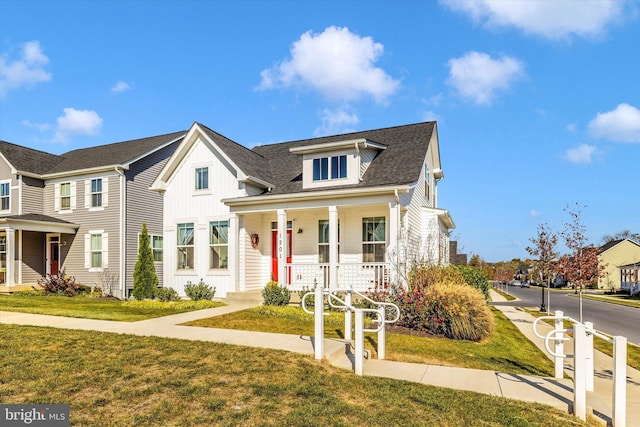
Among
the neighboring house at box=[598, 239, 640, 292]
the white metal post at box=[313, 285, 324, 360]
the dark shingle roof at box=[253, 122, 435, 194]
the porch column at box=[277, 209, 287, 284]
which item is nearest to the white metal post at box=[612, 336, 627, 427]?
the white metal post at box=[313, 285, 324, 360]

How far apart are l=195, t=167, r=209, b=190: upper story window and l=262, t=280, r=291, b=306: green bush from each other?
5.35m

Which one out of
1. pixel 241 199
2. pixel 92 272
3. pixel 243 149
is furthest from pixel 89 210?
pixel 241 199

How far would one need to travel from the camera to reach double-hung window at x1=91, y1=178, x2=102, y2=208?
2056 cm

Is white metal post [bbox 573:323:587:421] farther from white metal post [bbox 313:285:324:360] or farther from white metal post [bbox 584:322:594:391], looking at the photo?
white metal post [bbox 313:285:324:360]

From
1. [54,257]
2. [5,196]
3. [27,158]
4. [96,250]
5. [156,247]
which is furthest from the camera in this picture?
[27,158]

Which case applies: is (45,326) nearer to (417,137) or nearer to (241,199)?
(241,199)

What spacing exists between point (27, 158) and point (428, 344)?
2306 cm

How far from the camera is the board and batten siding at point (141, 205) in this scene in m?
20.2

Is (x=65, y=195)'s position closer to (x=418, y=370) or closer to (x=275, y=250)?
(x=275, y=250)

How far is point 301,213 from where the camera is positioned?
16.0m

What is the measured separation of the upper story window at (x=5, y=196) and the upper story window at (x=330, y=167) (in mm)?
17021

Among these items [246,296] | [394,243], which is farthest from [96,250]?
[394,243]

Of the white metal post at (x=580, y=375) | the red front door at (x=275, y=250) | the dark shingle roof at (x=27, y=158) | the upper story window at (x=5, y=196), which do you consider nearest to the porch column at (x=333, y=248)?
the red front door at (x=275, y=250)

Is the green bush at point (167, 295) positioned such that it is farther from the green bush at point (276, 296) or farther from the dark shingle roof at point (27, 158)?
the dark shingle roof at point (27, 158)
